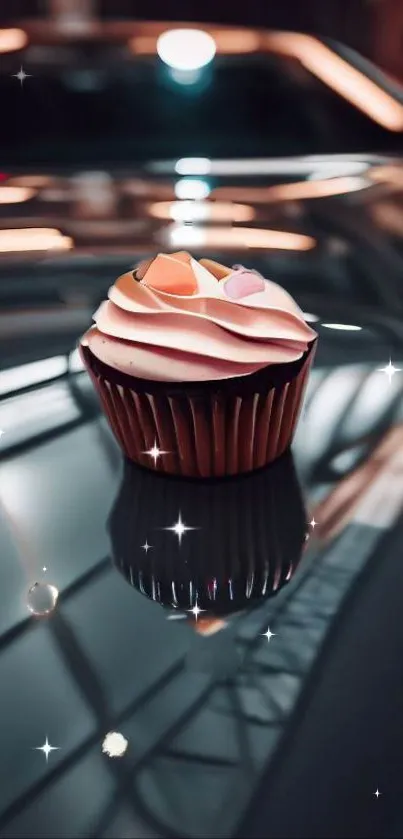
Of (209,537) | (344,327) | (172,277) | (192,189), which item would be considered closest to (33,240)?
(192,189)

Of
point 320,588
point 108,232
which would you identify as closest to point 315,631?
point 320,588

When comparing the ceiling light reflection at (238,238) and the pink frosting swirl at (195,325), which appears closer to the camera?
the pink frosting swirl at (195,325)

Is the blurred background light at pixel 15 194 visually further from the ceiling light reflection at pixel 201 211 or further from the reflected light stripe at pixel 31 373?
the reflected light stripe at pixel 31 373

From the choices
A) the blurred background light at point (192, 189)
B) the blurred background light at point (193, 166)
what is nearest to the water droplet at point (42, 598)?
the blurred background light at point (192, 189)

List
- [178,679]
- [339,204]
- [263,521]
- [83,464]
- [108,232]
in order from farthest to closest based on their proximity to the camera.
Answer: [339,204]
[108,232]
[83,464]
[263,521]
[178,679]

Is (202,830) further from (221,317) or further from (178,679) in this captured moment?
(221,317)

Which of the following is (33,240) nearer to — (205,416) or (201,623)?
(205,416)

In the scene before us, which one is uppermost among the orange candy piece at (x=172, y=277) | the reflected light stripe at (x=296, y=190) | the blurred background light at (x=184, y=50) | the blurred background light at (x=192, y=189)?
the blurred background light at (x=184, y=50)
